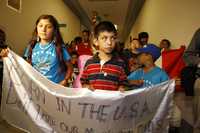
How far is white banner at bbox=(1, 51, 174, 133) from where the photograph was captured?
93.2 inches

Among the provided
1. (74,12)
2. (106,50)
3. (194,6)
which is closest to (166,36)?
(194,6)

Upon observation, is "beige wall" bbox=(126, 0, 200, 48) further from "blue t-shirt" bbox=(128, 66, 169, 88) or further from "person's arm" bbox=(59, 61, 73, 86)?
"person's arm" bbox=(59, 61, 73, 86)

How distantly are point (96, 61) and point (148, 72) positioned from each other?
883 millimetres

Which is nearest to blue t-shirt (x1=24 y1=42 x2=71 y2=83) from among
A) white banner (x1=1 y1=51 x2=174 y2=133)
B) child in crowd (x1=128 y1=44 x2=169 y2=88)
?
white banner (x1=1 y1=51 x2=174 y2=133)

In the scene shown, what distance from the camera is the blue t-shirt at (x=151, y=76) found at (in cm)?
333

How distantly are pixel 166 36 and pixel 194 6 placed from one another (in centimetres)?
134

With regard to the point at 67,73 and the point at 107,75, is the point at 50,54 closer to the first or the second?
the point at 67,73

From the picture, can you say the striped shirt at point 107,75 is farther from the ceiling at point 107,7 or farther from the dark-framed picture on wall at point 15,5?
the ceiling at point 107,7

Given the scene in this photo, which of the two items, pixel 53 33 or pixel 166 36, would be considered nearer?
pixel 53 33

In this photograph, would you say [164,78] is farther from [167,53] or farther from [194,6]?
[194,6]

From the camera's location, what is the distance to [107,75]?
268 cm

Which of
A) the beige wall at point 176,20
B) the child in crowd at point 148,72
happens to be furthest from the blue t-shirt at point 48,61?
the beige wall at point 176,20

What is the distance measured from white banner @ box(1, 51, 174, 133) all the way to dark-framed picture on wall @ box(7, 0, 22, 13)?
4718mm

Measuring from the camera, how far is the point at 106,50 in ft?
8.93
